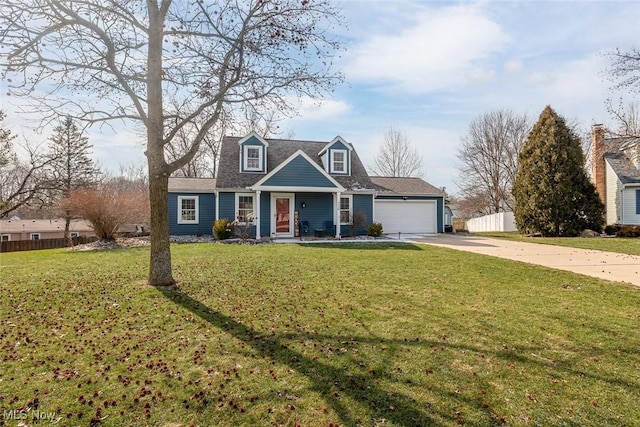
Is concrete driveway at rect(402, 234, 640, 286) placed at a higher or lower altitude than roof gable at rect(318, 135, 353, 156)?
lower

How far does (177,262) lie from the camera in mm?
10008

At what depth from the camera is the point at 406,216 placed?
72.4 feet

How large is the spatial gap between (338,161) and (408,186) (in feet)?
18.6

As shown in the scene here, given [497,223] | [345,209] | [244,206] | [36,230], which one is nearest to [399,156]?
[497,223]

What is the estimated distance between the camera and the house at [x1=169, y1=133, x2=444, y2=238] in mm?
17734

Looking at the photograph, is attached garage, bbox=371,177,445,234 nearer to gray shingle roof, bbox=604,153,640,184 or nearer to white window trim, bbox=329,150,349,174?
white window trim, bbox=329,150,349,174

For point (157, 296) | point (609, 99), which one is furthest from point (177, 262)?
point (609, 99)

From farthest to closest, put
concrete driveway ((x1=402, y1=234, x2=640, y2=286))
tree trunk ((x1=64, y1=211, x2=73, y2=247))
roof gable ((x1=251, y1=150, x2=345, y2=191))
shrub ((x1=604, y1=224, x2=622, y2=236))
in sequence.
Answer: shrub ((x1=604, y1=224, x2=622, y2=236)) → tree trunk ((x1=64, y1=211, x2=73, y2=247)) → roof gable ((x1=251, y1=150, x2=345, y2=191)) → concrete driveway ((x1=402, y1=234, x2=640, y2=286))

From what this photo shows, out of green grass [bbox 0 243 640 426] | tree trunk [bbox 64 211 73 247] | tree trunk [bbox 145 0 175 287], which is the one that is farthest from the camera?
tree trunk [bbox 64 211 73 247]

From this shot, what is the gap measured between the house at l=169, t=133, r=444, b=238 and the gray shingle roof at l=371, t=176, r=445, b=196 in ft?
3.64

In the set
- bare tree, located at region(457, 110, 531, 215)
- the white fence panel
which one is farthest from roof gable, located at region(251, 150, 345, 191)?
bare tree, located at region(457, 110, 531, 215)

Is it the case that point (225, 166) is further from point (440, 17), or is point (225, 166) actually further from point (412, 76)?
point (440, 17)

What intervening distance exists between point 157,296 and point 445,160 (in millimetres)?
34979

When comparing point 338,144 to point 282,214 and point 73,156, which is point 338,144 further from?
point 73,156
